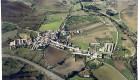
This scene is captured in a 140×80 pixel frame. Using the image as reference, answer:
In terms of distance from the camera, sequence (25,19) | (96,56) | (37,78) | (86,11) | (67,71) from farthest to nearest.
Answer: (86,11), (25,19), (96,56), (67,71), (37,78)

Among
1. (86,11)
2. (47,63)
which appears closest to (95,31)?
(86,11)

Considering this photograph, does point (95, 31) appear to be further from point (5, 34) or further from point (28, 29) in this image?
point (5, 34)

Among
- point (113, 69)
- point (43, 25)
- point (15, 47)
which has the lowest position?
point (113, 69)

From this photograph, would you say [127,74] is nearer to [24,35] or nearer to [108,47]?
[108,47]

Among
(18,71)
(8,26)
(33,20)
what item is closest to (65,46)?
(18,71)

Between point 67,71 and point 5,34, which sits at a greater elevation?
point 5,34

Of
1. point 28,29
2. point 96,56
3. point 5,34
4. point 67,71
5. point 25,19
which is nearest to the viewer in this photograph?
point 67,71

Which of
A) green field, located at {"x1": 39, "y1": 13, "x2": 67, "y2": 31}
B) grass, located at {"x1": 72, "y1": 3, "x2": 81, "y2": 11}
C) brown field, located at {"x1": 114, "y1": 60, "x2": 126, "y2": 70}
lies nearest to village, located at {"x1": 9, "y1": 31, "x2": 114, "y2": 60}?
brown field, located at {"x1": 114, "y1": 60, "x2": 126, "y2": 70}

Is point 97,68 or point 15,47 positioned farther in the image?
point 15,47
